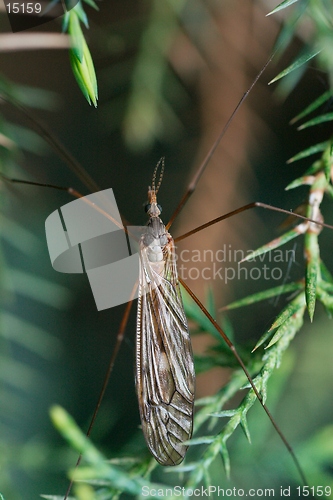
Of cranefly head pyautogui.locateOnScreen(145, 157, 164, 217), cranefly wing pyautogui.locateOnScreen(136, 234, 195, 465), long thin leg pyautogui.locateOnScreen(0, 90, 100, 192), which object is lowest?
cranefly wing pyautogui.locateOnScreen(136, 234, 195, 465)

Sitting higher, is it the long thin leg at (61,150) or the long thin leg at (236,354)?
the long thin leg at (61,150)

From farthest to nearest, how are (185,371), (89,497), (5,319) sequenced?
(5,319) → (185,371) → (89,497)

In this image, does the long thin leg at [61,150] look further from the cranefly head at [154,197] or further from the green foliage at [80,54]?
the green foliage at [80,54]

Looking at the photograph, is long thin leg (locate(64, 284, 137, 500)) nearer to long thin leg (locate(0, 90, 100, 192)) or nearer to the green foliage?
long thin leg (locate(0, 90, 100, 192))

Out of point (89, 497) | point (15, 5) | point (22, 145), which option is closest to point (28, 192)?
point (22, 145)

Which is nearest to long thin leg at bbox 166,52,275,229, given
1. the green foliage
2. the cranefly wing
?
the cranefly wing

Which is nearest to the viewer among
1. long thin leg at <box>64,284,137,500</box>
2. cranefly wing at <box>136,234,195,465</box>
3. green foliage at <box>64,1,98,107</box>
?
green foliage at <box>64,1,98,107</box>

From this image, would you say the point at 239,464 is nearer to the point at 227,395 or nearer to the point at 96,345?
the point at 227,395

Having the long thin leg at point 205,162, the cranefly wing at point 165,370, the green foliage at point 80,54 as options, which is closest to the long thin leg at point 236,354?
the cranefly wing at point 165,370
